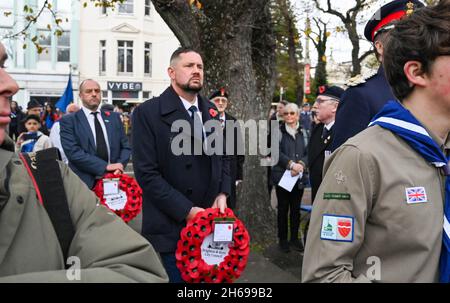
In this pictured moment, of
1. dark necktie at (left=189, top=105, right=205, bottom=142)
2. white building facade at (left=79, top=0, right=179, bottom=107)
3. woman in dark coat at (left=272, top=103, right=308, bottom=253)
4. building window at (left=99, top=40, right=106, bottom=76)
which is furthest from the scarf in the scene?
building window at (left=99, top=40, right=106, bottom=76)

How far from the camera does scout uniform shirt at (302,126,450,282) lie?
5.90 feet

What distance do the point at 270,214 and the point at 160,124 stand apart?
4.13 meters

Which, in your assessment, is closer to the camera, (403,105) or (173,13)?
(403,105)

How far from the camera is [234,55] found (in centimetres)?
705

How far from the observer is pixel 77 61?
36.6 meters

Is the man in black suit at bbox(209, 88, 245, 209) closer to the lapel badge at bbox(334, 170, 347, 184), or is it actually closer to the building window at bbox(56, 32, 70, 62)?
the lapel badge at bbox(334, 170, 347, 184)

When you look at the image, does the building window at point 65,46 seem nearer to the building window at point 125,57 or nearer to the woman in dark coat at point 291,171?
the building window at point 125,57

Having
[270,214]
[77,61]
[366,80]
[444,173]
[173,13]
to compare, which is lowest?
[270,214]

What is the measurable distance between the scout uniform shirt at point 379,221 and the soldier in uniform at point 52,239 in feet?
2.10

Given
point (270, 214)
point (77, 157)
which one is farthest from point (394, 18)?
point (270, 214)

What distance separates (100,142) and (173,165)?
2.75 meters

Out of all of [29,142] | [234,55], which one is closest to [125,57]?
[29,142]

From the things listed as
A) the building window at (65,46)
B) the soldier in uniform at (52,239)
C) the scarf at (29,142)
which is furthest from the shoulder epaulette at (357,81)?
the building window at (65,46)
